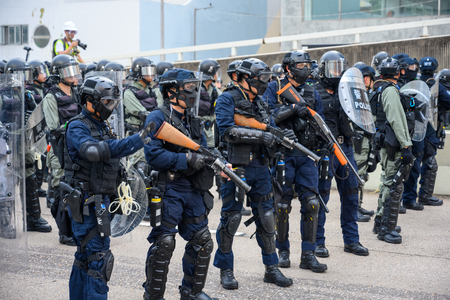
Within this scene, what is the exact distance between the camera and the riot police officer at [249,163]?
189 inches

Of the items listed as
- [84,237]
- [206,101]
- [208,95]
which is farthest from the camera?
[208,95]

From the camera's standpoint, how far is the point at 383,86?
6562 mm

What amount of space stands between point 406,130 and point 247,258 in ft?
8.66

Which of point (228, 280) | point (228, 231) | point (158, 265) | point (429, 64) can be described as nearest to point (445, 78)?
point (429, 64)

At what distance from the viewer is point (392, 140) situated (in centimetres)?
652

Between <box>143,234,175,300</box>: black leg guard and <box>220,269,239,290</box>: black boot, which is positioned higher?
<box>143,234,175,300</box>: black leg guard

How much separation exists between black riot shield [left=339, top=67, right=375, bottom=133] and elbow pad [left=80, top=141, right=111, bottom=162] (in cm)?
314

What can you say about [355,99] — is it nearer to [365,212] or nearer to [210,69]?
[365,212]

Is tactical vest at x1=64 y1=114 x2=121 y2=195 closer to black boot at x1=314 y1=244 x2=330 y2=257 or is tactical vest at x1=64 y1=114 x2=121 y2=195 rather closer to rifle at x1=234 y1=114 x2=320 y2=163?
rifle at x1=234 y1=114 x2=320 y2=163

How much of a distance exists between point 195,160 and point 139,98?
14.5 ft

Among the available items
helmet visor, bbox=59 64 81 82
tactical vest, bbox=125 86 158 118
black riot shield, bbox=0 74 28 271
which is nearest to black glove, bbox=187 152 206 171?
black riot shield, bbox=0 74 28 271

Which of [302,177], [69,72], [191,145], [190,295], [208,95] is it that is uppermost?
[69,72]

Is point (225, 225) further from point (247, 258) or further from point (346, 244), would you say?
point (346, 244)

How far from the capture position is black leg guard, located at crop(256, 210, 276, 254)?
4883mm
